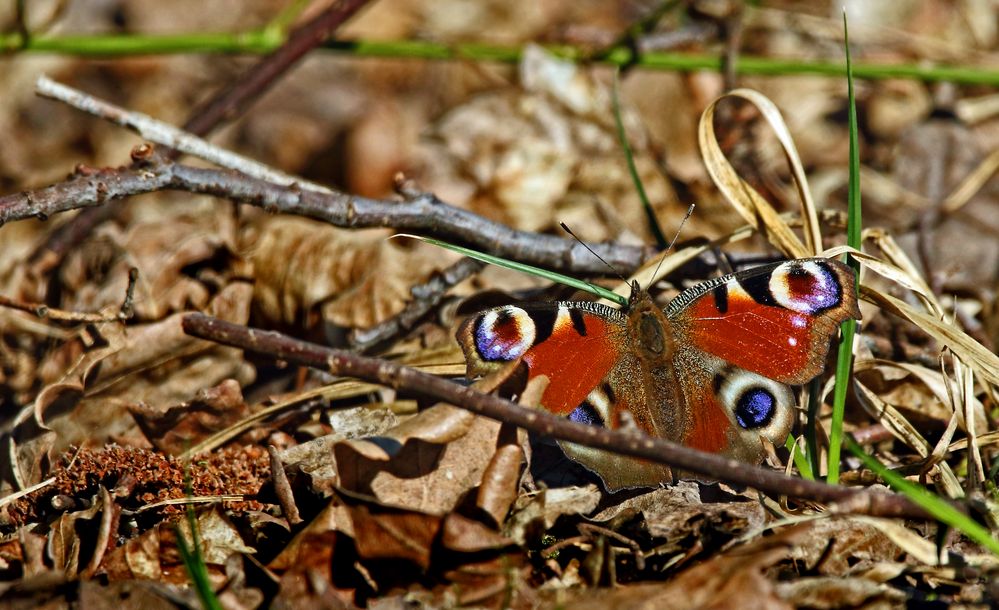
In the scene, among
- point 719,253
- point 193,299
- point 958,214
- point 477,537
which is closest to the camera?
point 477,537

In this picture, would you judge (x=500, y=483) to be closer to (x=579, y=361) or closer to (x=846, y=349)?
(x=579, y=361)

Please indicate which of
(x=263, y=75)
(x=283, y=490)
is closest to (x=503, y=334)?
→ (x=283, y=490)

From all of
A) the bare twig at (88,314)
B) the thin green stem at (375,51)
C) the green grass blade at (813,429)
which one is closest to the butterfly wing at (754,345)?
the green grass blade at (813,429)

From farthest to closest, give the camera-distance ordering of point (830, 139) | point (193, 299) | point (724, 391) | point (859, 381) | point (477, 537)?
point (830, 139)
point (193, 299)
point (859, 381)
point (724, 391)
point (477, 537)

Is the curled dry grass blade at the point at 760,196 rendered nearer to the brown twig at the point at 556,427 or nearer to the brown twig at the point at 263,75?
the brown twig at the point at 556,427

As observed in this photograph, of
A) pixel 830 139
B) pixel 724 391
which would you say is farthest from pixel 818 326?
pixel 830 139

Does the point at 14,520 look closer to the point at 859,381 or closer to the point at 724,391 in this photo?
the point at 724,391
